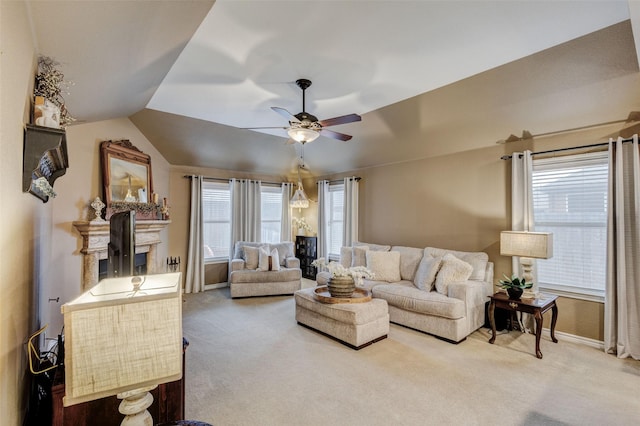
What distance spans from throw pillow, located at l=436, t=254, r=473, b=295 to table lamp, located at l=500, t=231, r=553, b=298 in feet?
1.64

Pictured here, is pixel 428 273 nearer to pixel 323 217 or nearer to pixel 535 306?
pixel 535 306

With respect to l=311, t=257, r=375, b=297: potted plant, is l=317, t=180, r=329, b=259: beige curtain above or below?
above

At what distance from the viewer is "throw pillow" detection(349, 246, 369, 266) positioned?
17.5 ft

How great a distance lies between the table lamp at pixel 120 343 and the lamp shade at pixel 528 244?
392cm

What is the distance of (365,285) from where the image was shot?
4.70 m

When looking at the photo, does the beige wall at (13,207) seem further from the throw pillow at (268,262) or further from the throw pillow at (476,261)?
the throw pillow at (476,261)

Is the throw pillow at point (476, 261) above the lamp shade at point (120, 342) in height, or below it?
below

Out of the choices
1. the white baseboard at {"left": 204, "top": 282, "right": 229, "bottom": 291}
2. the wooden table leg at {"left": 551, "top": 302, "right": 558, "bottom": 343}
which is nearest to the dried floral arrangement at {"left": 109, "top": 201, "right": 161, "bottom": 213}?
the white baseboard at {"left": 204, "top": 282, "right": 229, "bottom": 291}

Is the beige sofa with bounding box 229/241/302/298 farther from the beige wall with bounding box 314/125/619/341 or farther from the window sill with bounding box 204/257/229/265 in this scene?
the beige wall with bounding box 314/125/619/341

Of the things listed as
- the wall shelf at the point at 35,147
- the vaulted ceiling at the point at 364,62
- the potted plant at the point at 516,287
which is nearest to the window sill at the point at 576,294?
the potted plant at the point at 516,287

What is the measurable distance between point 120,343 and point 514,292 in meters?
3.91

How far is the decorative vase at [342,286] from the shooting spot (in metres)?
3.71

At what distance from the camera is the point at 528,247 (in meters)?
3.59

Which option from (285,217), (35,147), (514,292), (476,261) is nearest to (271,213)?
(285,217)
